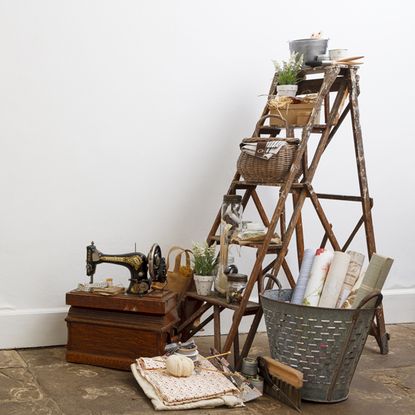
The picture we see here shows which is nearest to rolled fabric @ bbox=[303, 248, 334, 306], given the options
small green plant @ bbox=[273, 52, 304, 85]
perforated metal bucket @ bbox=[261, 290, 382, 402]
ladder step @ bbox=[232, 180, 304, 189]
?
perforated metal bucket @ bbox=[261, 290, 382, 402]

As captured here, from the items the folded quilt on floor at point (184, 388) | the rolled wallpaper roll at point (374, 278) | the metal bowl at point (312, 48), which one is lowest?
the folded quilt on floor at point (184, 388)

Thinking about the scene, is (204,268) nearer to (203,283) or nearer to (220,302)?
(203,283)

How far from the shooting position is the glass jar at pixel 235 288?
3.76 meters

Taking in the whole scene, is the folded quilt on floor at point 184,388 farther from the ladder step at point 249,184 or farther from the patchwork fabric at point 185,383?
the ladder step at point 249,184

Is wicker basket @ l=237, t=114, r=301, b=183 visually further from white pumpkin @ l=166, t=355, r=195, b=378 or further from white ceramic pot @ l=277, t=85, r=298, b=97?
white pumpkin @ l=166, t=355, r=195, b=378

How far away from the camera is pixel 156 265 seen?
12.6 feet

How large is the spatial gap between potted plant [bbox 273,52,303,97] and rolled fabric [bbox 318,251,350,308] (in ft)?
3.29

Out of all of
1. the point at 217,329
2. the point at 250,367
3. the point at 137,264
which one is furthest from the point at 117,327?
the point at 250,367

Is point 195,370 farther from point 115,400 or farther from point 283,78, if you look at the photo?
point 283,78

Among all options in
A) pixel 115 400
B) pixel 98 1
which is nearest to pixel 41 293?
pixel 115 400

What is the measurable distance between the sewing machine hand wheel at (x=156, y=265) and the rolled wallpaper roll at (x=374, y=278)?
39.1 inches

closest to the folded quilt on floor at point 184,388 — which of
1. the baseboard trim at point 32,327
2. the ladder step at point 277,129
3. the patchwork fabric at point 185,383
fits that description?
the patchwork fabric at point 185,383

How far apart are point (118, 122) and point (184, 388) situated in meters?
1.63

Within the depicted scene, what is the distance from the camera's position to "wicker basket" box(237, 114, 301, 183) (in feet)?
12.4
